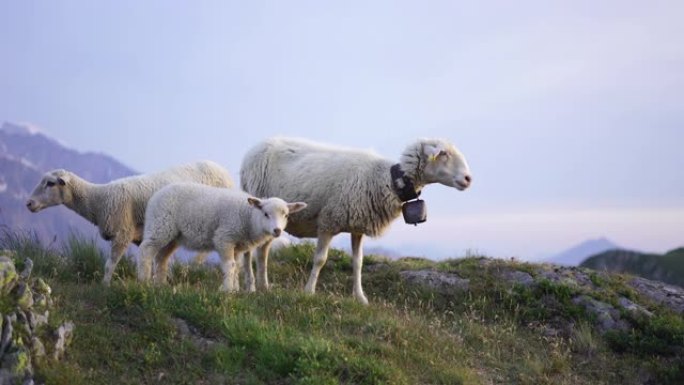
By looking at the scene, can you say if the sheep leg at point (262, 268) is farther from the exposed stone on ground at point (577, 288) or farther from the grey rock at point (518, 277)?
the grey rock at point (518, 277)

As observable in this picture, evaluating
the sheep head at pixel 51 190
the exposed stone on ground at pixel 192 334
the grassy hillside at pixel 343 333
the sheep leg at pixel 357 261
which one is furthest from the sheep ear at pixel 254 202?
the sheep head at pixel 51 190

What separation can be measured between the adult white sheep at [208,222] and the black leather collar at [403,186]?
1635 mm

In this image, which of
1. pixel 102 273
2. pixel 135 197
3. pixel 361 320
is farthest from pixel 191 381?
pixel 135 197

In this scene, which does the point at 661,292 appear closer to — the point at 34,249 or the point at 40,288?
the point at 40,288

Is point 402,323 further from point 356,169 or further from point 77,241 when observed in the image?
point 77,241

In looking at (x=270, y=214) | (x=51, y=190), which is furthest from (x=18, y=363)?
(x=51, y=190)

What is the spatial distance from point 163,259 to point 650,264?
1246 inches

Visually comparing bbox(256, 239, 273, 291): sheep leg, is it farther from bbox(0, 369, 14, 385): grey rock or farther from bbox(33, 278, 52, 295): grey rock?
bbox(0, 369, 14, 385): grey rock

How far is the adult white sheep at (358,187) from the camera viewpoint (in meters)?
11.0

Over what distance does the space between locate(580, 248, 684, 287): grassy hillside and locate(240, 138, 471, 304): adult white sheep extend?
2492 cm

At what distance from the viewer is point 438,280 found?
11883 mm

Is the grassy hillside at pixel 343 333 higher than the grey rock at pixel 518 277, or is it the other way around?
the grey rock at pixel 518 277

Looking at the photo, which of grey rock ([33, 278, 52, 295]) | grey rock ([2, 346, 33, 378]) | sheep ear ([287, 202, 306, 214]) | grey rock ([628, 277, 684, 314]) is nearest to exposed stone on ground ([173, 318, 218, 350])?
grey rock ([33, 278, 52, 295])

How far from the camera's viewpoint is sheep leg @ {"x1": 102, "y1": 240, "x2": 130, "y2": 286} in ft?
35.8
